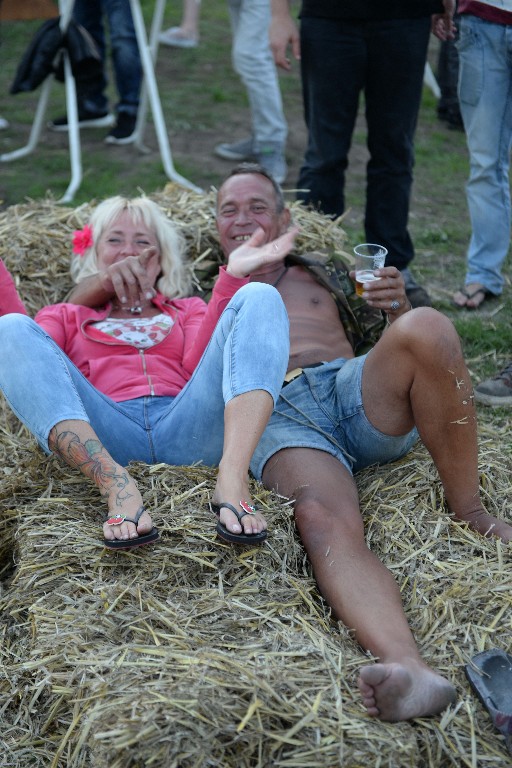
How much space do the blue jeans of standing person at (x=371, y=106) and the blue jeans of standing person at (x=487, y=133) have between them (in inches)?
11.3

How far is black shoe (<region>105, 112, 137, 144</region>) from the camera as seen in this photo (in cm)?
883

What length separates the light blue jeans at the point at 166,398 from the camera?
3.08m

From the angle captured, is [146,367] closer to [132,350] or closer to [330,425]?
[132,350]

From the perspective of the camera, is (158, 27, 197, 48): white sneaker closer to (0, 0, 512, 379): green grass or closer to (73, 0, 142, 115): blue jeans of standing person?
(0, 0, 512, 379): green grass

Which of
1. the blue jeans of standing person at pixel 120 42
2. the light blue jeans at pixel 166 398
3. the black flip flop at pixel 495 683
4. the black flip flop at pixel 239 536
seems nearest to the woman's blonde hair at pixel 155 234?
the light blue jeans at pixel 166 398

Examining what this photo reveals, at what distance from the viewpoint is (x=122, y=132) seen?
8.85 m

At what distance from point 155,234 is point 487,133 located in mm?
2427

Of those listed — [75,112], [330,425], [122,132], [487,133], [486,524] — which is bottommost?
[122,132]

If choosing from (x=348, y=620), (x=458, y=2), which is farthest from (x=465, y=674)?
(x=458, y=2)

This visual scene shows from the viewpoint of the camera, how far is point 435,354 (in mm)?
3027

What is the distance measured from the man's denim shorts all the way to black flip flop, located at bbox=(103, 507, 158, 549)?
0.60 m

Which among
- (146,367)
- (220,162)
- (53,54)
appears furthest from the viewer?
(220,162)

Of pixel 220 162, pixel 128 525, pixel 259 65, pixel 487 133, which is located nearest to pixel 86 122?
pixel 220 162

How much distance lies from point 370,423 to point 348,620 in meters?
0.85
